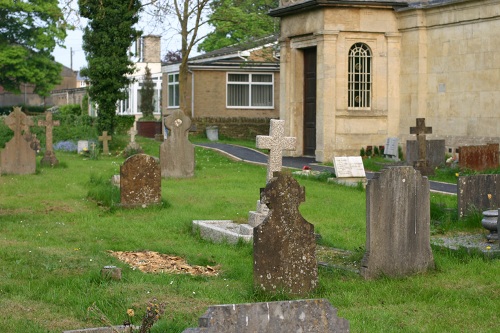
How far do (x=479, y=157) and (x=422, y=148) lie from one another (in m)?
1.32

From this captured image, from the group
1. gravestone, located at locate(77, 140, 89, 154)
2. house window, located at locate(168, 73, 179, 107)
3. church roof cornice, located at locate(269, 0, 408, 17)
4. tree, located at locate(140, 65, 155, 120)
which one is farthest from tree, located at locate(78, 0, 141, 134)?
tree, located at locate(140, 65, 155, 120)

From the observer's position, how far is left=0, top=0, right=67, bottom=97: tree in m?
67.7

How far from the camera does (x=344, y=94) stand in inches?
1095

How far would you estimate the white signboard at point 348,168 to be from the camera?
69.4 feet

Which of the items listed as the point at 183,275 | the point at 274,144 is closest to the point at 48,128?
the point at 274,144

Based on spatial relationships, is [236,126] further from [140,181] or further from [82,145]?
[140,181]

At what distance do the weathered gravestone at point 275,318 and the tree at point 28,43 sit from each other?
63.9 metres

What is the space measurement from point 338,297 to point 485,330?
1543 millimetres

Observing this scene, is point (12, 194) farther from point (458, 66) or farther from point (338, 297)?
point (458, 66)

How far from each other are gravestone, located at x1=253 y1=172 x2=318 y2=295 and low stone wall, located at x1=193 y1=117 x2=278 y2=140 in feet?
113

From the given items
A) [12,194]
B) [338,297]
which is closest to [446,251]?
[338,297]

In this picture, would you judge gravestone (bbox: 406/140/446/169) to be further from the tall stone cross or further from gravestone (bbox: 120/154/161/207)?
the tall stone cross

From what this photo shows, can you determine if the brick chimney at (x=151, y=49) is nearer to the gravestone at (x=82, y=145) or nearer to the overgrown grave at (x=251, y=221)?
the gravestone at (x=82, y=145)

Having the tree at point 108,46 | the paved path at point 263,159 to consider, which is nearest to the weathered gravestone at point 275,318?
→ the paved path at point 263,159
